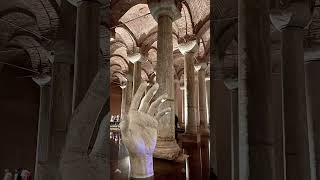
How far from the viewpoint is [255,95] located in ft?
8.70

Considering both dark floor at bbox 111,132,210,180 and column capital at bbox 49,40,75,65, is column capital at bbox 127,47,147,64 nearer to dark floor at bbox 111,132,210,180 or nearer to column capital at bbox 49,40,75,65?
dark floor at bbox 111,132,210,180

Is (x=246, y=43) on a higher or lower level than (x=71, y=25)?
lower

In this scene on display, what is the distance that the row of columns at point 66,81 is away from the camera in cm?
342

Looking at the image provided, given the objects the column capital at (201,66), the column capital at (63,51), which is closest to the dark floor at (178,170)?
the column capital at (63,51)

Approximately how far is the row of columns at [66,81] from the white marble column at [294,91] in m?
2.39

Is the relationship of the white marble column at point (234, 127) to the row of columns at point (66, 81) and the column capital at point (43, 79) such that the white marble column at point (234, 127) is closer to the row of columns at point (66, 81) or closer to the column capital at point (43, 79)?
the row of columns at point (66, 81)

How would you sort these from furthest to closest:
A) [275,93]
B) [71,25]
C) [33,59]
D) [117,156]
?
1. [117,156]
2. [33,59]
3. [275,93]
4. [71,25]

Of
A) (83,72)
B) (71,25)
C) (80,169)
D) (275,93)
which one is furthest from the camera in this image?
(275,93)

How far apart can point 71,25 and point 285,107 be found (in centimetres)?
362

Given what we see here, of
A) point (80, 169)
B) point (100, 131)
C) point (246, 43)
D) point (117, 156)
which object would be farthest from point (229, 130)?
point (117, 156)

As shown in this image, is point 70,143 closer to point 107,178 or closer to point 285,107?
point 107,178

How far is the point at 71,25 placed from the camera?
4.63m

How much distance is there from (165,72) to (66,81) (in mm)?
3228

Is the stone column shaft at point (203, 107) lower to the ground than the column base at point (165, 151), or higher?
higher
